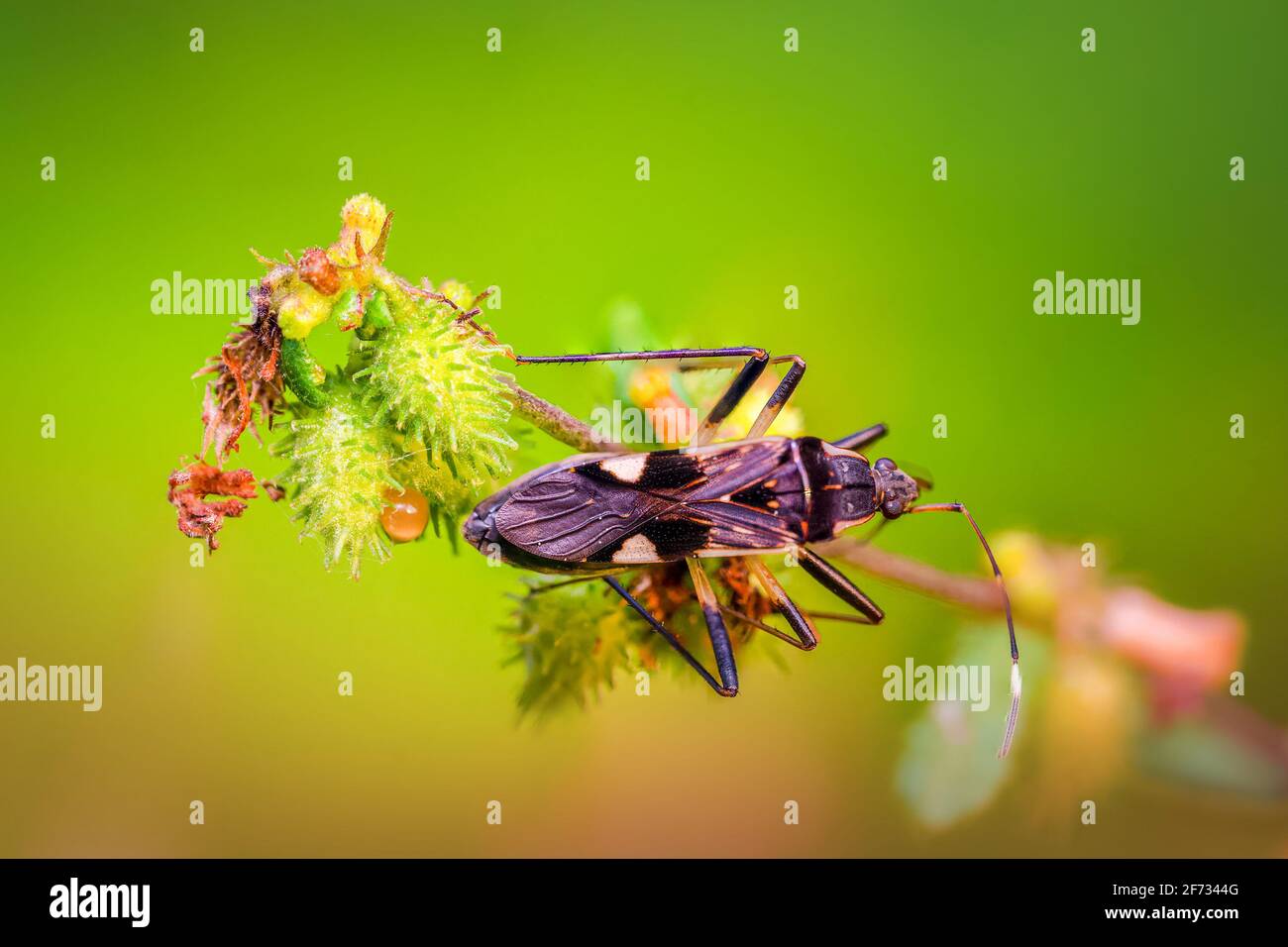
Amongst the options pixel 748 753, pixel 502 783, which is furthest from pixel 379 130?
pixel 748 753

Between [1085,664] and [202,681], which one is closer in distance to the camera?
[1085,664]

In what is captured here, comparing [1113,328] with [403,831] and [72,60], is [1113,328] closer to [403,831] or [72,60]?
[403,831]

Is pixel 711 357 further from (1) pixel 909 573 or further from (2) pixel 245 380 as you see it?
(2) pixel 245 380

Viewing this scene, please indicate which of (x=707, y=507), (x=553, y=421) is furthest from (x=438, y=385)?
(x=707, y=507)

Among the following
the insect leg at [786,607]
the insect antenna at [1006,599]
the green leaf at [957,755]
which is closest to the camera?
the insect leg at [786,607]

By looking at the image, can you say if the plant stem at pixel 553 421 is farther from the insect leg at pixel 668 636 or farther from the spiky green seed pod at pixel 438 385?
the insect leg at pixel 668 636

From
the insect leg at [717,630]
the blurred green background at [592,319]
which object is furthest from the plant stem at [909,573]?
the blurred green background at [592,319]
